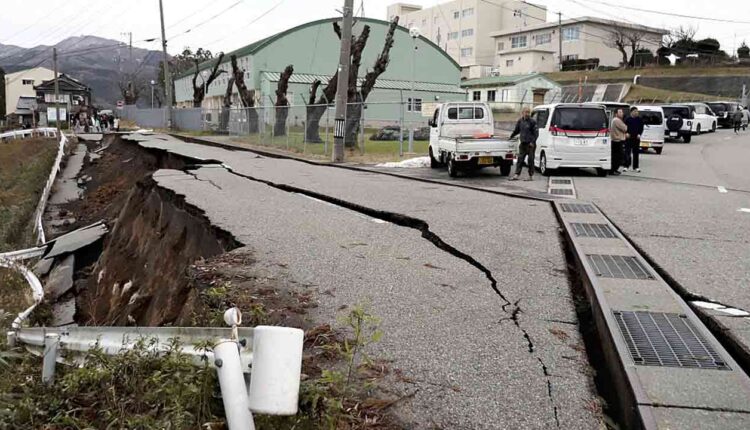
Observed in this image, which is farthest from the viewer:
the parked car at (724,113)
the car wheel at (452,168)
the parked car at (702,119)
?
the parked car at (724,113)

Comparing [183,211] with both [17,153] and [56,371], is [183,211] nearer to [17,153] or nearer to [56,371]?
[56,371]

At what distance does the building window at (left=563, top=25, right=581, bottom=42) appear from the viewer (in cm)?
7662

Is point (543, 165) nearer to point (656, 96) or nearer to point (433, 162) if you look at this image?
point (433, 162)

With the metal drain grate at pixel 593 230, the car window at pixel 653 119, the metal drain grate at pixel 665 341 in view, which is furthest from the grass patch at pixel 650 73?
the metal drain grate at pixel 665 341

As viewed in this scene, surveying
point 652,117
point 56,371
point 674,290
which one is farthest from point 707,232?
point 652,117

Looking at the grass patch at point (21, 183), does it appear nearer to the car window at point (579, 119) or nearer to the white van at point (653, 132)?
the car window at point (579, 119)

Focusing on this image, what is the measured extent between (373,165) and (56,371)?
17.7 meters

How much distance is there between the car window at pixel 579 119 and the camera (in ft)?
53.7

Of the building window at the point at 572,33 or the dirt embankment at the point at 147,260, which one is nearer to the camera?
the dirt embankment at the point at 147,260

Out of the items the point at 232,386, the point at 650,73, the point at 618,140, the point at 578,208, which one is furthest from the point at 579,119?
the point at 650,73

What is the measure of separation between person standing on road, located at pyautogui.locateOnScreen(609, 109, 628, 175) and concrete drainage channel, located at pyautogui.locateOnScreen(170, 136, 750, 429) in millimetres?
10593

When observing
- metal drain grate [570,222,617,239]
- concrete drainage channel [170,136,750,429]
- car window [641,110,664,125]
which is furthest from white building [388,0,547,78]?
concrete drainage channel [170,136,750,429]

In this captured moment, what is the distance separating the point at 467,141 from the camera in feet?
51.8

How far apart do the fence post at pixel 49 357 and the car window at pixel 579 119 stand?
14.5m
